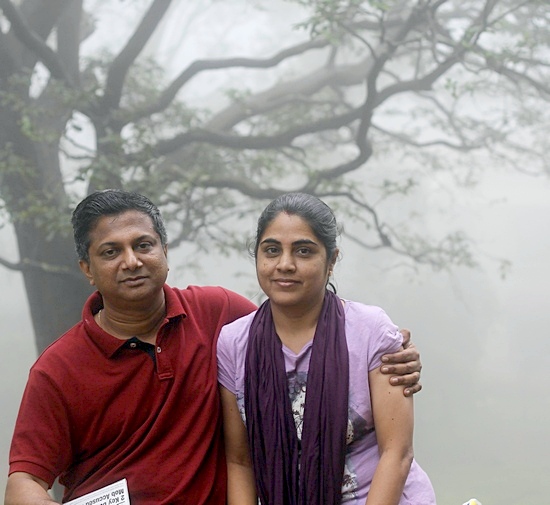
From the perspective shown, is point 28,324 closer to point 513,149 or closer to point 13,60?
point 13,60

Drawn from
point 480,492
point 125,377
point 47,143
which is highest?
point 47,143

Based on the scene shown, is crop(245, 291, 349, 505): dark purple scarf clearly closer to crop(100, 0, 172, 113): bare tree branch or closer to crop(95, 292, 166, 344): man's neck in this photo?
crop(95, 292, 166, 344): man's neck

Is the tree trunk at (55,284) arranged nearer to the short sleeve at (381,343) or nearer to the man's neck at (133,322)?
the man's neck at (133,322)

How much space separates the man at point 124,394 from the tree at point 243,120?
2.35 m

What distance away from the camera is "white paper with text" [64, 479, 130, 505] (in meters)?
1.75

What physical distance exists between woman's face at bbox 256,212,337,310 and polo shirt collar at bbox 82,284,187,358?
245 millimetres

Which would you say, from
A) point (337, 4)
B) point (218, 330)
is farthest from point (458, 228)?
point (218, 330)

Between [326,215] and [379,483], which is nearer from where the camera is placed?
[379,483]

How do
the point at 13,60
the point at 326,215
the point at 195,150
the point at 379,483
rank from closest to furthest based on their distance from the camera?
1. the point at 379,483
2. the point at 326,215
3. the point at 13,60
4. the point at 195,150

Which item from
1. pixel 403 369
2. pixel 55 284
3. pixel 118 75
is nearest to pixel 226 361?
pixel 403 369

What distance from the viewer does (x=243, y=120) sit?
17.1ft

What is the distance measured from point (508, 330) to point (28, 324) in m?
3.14

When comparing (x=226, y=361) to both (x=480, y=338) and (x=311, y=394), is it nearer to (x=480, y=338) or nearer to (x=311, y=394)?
(x=311, y=394)

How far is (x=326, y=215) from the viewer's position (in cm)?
181
